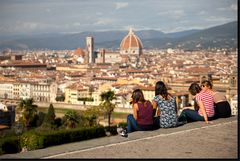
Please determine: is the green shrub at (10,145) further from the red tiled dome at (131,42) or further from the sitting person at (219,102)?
the red tiled dome at (131,42)

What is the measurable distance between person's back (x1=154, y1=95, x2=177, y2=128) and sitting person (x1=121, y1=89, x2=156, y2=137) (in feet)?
0.24

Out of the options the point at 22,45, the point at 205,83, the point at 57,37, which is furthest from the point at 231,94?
the point at 57,37

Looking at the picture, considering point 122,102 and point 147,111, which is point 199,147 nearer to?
point 147,111

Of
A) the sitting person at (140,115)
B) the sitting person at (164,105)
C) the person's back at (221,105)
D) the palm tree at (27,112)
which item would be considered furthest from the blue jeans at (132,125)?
the palm tree at (27,112)

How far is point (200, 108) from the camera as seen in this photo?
14.5 feet

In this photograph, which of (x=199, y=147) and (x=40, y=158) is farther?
(x=199, y=147)

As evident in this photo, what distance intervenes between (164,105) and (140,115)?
0.20 m

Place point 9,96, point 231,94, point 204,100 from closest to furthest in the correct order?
point 204,100
point 231,94
point 9,96

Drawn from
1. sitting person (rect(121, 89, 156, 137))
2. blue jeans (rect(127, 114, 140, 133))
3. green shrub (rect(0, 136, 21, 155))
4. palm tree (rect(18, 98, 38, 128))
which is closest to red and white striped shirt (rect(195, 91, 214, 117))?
sitting person (rect(121, 89, 156, 137))

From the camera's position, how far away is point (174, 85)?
38.0 metres

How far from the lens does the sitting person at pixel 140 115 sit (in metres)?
3.96

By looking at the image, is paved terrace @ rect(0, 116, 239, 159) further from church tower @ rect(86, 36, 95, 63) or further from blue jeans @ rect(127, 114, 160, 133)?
church tower @ rect(86, 36, 95, 63)

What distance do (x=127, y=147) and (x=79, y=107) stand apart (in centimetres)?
2624

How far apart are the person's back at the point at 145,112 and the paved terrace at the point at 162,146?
89 millimetres
